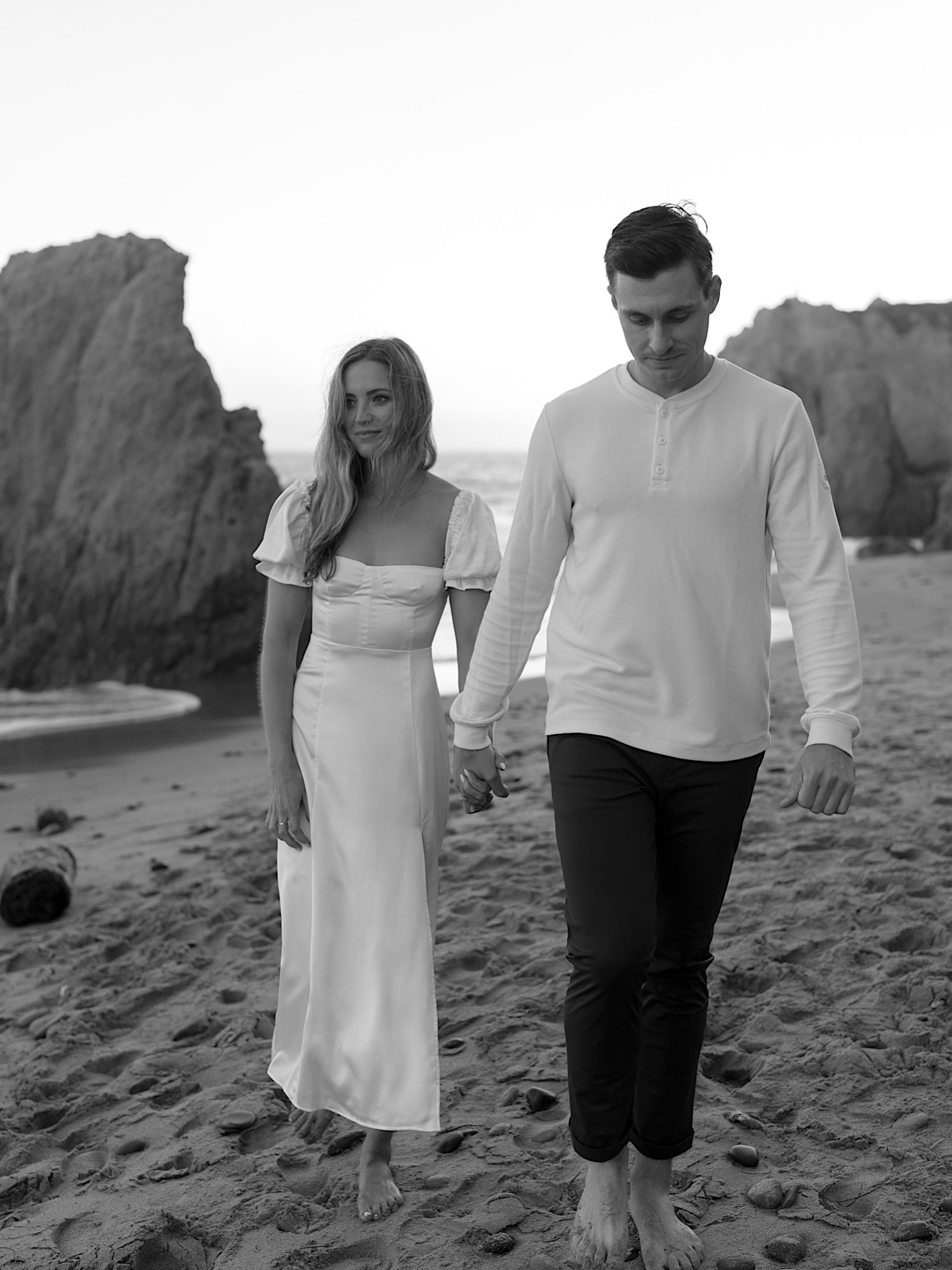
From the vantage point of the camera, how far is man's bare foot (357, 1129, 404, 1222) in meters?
2.86

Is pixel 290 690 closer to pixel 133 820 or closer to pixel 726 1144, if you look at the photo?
pixel 726 1144

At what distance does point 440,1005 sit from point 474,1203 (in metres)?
1.22

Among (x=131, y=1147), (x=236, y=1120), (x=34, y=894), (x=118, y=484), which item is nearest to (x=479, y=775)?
(x=236, y=1120)

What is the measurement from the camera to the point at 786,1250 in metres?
2.56

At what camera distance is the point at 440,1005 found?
411 cm

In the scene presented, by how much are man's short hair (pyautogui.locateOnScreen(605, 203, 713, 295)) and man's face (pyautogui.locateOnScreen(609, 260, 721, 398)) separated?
0.02 m

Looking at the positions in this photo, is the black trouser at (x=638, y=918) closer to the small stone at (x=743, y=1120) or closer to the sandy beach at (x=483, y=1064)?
the sandy beach at (x=483, y=1064)

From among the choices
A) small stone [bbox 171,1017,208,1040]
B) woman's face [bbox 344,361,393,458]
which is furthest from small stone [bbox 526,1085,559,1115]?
woman's face [bbox 344,361,393,458]

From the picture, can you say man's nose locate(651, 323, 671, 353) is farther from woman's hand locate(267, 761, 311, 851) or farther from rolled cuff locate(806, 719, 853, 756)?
woman's hand locate(267, 761, 311, 851)

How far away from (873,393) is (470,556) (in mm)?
40043

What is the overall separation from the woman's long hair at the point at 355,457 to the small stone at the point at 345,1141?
5.07 feet

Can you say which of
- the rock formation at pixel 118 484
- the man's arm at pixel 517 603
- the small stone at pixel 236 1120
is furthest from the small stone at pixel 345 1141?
the rock formation at pixel 118 484

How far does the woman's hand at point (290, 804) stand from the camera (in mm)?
3080

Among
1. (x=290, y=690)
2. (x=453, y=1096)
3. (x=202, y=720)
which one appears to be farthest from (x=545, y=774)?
(x=202, y=720)
